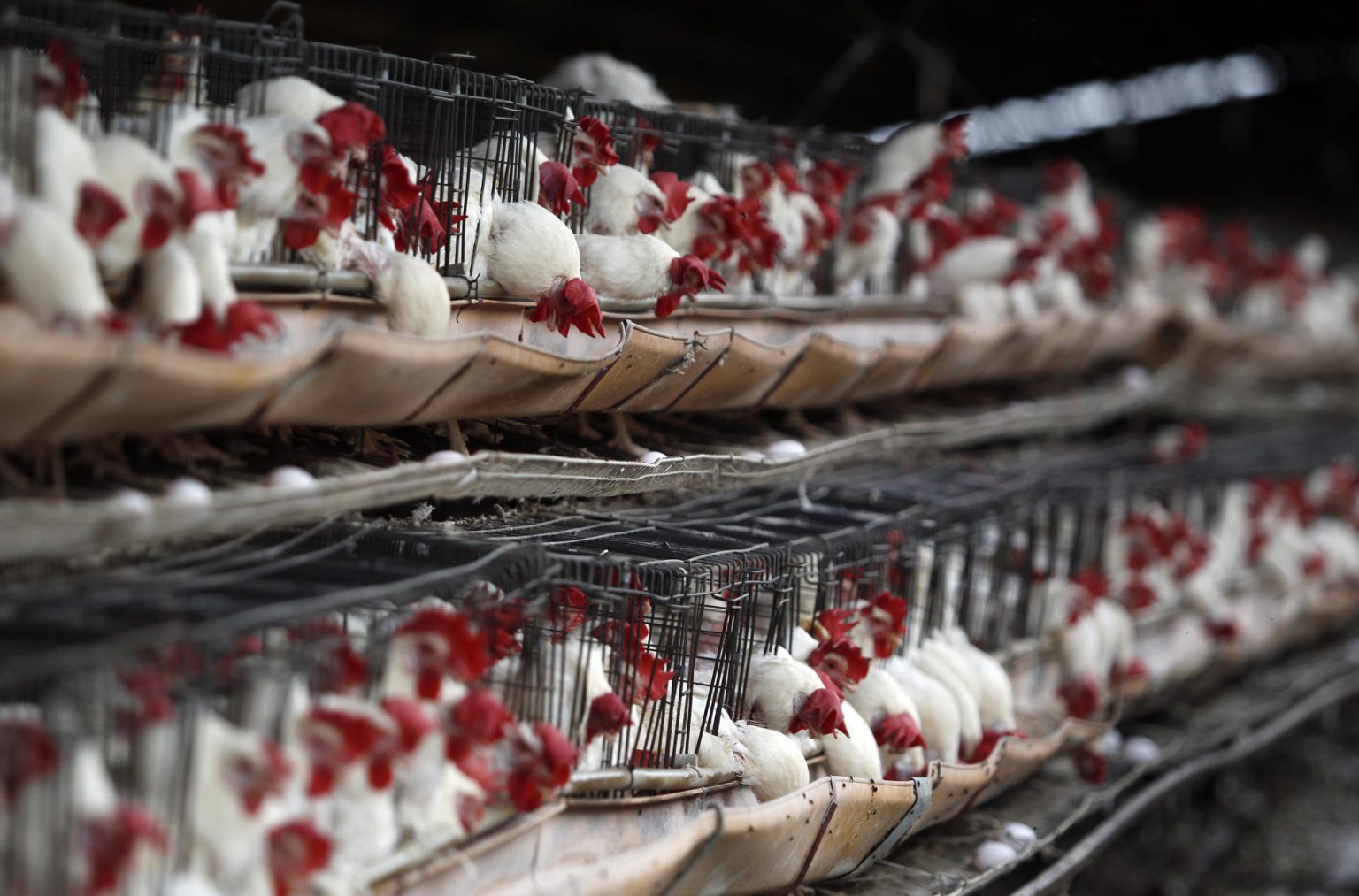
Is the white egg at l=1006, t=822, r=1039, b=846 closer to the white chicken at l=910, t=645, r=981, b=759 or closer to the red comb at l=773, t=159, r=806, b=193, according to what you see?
the white chicken at l=910, t=645, r=981, b=759

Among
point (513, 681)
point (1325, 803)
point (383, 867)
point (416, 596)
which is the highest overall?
point (416, 596)

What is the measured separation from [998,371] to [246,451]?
3707mm

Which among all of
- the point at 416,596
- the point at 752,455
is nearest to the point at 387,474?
the point at 416,596

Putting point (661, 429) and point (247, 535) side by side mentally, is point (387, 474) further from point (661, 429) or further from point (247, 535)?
point (661, 429)

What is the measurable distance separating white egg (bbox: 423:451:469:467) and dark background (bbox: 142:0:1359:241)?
464cm

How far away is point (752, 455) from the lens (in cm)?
376

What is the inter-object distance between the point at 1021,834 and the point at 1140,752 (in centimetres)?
130

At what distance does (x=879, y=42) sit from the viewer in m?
7.68

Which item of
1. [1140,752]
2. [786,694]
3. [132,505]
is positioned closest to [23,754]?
[132,505]

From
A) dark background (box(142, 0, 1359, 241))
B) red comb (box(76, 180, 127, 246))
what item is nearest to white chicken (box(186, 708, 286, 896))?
red comb (box(76, 180, 127, 246))

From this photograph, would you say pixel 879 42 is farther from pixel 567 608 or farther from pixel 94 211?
pixel 94 211

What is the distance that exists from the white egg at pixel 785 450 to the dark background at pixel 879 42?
360cm

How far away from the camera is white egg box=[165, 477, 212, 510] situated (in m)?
2.11

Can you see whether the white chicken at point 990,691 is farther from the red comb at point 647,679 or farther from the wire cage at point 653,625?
the red comb at point 647,679
